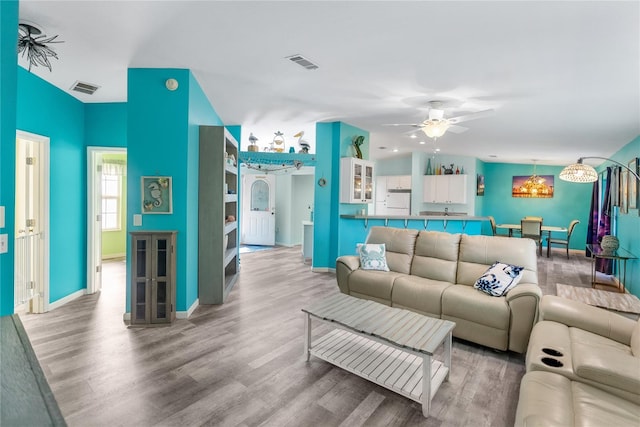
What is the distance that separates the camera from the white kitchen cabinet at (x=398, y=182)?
841 centimetres

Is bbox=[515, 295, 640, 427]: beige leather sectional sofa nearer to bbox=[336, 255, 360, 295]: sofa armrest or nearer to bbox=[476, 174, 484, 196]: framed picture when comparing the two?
bbox=[336, 255, 360, 295]: sofa armrest

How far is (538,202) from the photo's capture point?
8.94 meters

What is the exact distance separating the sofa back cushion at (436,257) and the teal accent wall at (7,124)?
135 inches

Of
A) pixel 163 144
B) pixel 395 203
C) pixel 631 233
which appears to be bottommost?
pixel 631 233

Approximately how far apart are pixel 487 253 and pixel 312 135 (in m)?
4.21

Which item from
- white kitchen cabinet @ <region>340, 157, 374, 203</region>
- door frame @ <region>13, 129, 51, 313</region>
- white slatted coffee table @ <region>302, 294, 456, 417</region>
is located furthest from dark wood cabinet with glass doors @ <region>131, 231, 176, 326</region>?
white kitchen cabinet @ <region>340, 157, 374, 203</region>

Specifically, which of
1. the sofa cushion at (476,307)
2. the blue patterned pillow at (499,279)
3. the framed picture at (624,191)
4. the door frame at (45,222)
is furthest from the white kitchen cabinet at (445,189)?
the door frame at (45,222)

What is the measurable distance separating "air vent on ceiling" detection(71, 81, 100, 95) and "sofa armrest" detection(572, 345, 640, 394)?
4921 millimetres

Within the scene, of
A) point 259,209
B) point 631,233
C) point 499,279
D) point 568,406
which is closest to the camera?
point 568,406

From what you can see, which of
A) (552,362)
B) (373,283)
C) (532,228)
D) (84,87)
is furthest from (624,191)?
(84,87)

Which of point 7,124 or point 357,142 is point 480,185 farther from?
point 7,124

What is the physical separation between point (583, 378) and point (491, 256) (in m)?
1.75

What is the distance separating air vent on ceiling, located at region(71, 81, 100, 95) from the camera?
3.54m

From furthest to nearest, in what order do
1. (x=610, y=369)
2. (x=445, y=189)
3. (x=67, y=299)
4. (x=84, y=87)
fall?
(x=445, y=189)
(x=67, y=299)
(x=84, y=87)
(x=610, y=369)
